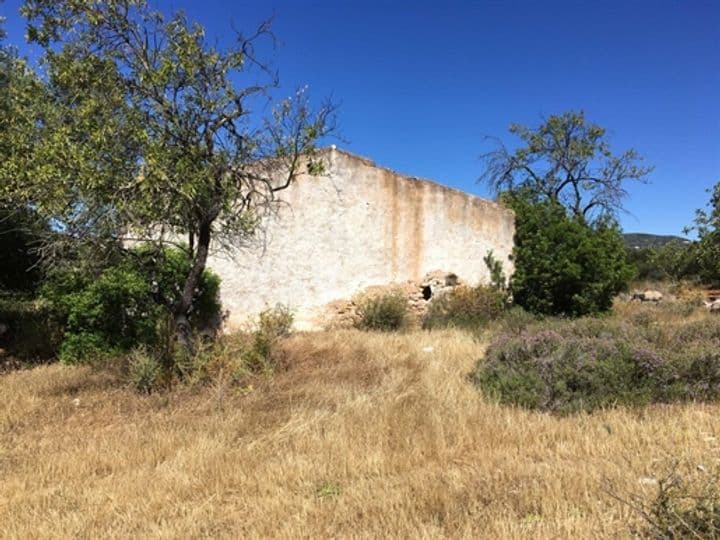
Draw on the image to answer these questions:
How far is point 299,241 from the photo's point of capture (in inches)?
570

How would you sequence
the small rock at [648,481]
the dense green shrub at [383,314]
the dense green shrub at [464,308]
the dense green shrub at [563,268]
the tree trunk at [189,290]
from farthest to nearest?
1. the dense green shrub at [563,268]
2. the dense green shrub at [464,308]
3. the dense green shrub at [383,314]
4. the tree trunk at [189,290]
5. the small rock at [648,481]

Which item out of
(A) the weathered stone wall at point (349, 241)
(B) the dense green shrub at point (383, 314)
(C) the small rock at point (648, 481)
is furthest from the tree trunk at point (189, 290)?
(C) the small rock at point (648, 481)

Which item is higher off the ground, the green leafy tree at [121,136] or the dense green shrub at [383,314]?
the green leafy tree at [121,136]

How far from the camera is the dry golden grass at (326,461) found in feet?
11.9

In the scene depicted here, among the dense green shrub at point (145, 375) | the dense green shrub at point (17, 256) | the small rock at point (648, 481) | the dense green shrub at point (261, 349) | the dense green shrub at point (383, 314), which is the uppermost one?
the dense green shrub at point (17, 256)

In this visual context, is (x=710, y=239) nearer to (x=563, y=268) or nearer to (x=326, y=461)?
(x=563, y=268)

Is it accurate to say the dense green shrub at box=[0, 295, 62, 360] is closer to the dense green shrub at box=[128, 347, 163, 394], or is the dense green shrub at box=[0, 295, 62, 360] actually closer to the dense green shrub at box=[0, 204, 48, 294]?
the dense green shrub at box=[0, 204, 48, 294]

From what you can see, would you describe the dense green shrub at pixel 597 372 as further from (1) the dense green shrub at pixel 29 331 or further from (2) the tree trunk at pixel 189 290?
(1) the dense green shrub at pixel 29 331

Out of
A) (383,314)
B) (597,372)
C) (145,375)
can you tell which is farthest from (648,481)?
(383,314)

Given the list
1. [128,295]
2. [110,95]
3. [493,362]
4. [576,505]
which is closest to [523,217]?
[493,362]

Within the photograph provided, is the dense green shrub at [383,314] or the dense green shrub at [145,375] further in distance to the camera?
the dense green shrub at [383,314]

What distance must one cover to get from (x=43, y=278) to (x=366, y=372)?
293 inches

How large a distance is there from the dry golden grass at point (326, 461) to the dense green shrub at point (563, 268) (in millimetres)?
9279

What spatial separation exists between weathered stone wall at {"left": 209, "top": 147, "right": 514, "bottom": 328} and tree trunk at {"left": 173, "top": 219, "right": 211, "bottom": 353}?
16.9 ft
